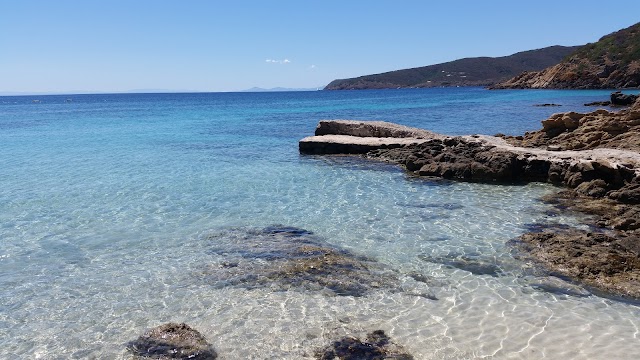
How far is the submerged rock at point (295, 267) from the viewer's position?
8125 millimetres

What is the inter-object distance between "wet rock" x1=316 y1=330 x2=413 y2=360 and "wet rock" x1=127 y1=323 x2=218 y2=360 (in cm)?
138

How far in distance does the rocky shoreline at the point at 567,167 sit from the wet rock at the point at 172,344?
5.66 m

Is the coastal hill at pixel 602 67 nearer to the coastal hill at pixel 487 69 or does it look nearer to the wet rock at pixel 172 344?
the coastal hill at pixel 487 69

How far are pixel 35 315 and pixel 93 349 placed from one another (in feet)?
5.00

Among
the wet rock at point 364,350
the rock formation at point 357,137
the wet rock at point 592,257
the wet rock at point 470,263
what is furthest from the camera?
the rock formation at point 357,137

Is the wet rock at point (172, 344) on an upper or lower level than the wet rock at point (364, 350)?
upper

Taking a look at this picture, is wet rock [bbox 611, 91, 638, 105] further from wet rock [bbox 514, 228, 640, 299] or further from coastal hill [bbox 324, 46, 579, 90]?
coastal hill [bbox 324, 46, 579, 90]

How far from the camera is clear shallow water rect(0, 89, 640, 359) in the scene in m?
6.61

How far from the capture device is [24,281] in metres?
8.48

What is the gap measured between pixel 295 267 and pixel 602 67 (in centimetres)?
9432

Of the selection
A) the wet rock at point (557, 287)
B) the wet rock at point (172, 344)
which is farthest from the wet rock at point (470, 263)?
the wet rock at point (172, 344)

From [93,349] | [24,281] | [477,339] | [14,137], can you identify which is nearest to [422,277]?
[477,339]

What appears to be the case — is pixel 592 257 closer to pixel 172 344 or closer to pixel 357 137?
pixel 172 344

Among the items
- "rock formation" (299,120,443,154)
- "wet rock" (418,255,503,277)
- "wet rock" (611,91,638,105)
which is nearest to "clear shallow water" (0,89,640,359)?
"wet rock" (418,255,503,277)
